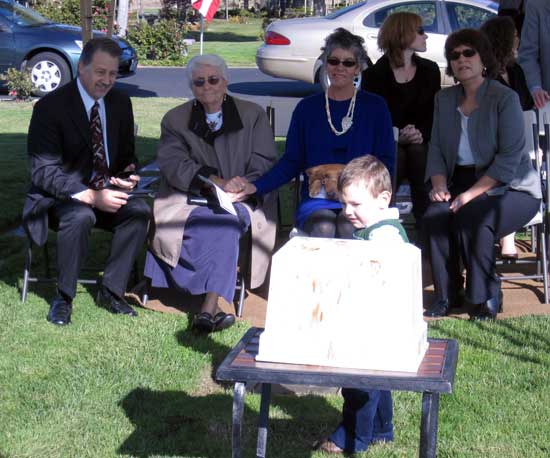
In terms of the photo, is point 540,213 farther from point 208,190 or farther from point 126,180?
point 126,180

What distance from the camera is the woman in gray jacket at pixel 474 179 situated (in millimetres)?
5859

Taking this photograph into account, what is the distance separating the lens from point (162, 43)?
89.4 feet

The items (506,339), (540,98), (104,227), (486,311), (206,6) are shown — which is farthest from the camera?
(206,6)

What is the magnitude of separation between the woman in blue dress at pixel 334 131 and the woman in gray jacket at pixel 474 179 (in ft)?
1.22

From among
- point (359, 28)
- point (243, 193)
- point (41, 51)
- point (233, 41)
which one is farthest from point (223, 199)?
point (233, 41)

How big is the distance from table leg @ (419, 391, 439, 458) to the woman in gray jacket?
269 centimetres

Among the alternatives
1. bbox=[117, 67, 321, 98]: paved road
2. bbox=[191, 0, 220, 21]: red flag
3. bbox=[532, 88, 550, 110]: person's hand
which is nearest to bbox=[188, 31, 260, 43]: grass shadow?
bbox=[117, 67, 321, 98]: paved road

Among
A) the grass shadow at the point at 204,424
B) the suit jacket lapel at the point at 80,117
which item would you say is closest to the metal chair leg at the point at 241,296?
the suit jacket lapel at the point at 80,117

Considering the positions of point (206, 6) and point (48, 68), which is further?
point (48, 68)

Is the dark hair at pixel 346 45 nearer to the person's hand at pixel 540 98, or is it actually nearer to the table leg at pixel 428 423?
the person's hand at pixel 540 98

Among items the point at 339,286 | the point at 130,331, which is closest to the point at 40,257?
the point at 130,331

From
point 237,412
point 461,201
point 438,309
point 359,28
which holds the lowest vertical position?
point 438,309

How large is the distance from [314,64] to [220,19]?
117 ft

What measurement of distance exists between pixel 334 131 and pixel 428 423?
3.09 metres
